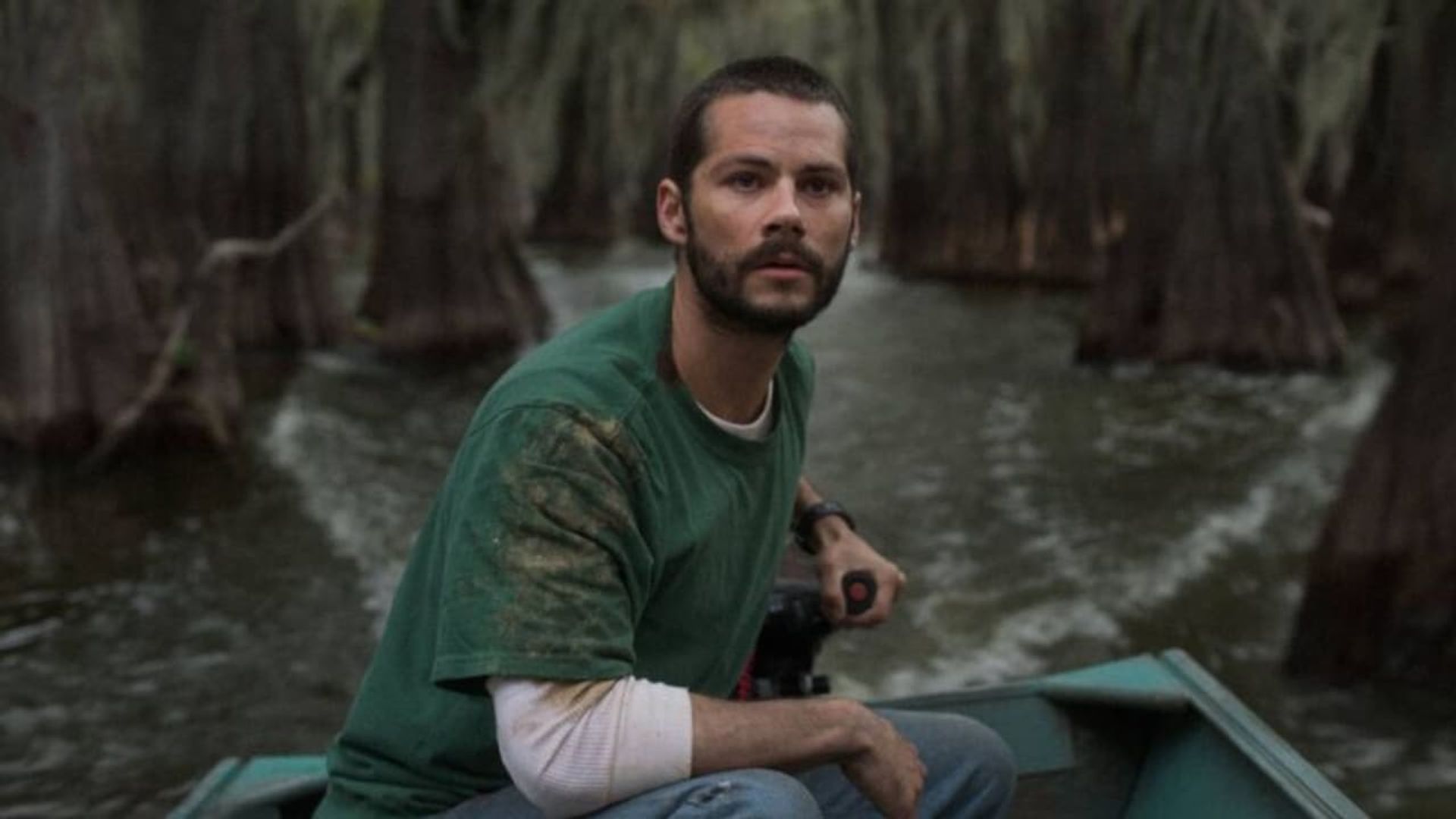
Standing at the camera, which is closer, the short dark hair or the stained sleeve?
the stained sleeve

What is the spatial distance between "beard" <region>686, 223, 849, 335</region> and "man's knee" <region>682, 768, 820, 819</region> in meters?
0.58

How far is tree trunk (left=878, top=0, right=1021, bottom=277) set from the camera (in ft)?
81.8

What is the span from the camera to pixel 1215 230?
14156 millimetres

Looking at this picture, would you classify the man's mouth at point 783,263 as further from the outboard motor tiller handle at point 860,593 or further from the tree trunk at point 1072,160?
the tree trunk at point 1072,160

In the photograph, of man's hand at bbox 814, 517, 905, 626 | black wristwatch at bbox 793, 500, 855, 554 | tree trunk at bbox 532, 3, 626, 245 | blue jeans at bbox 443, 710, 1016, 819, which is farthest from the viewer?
tree trunk at bbox 532, 3, 626, 245

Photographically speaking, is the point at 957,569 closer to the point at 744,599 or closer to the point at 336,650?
the point at 336,650

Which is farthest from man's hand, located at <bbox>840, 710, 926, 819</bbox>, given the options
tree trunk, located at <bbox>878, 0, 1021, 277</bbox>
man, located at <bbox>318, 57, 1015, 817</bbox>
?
tree trunk, located at <bbox>878, 0, 1021, 277</bbox>

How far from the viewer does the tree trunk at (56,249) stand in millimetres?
9703

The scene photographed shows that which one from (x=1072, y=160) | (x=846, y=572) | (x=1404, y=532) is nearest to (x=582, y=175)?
(x=1072, y=160)

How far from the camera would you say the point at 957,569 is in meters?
8.33

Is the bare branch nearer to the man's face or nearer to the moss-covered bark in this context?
the moss-covered bark

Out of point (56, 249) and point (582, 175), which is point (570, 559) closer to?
point (56, 249)

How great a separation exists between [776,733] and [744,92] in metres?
0.83

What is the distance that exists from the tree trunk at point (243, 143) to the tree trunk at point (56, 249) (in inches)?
116
